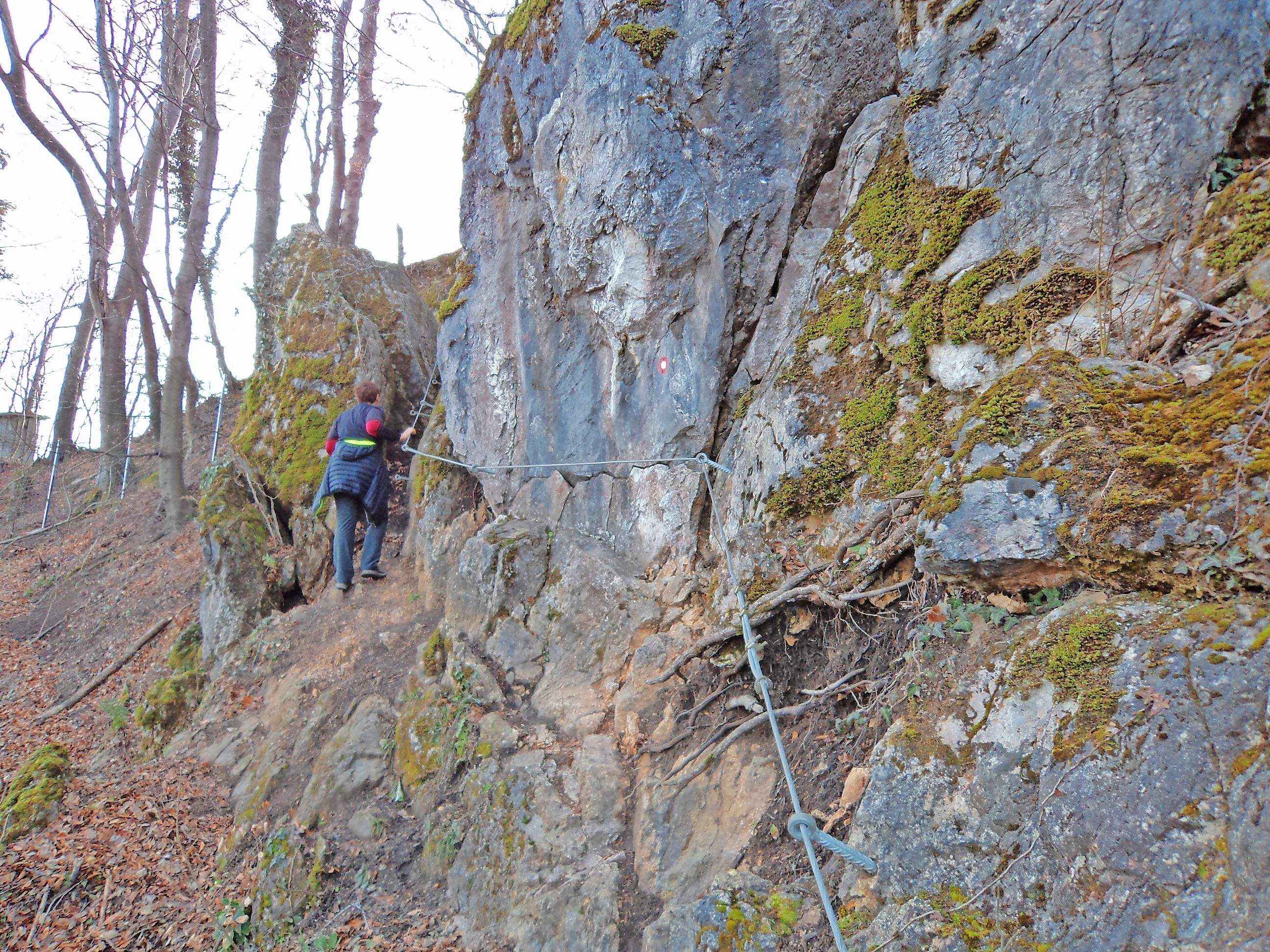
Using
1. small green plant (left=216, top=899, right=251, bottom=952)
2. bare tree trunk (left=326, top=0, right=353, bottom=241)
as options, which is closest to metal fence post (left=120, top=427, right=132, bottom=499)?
bare tree trunk (left=326, top=0, right=353, bottom=241)

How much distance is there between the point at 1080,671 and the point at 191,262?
14392 millimetres

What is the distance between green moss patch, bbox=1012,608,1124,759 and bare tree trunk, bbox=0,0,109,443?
14.6m

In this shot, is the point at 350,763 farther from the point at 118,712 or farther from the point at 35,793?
the point at 118,712

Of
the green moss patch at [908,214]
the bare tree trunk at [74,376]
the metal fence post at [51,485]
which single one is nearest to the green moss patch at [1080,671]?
the green moss patch at [908,214]

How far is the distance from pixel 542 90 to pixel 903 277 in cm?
472

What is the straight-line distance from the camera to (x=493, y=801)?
5129mm

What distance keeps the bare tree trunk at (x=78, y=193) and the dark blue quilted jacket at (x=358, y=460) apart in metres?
7.74

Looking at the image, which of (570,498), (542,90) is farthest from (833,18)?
(570,498)

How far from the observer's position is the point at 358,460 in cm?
834

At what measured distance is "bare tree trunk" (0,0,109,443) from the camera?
34.0 ft

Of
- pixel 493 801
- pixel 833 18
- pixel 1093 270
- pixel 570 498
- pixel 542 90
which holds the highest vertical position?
pixel 542 90

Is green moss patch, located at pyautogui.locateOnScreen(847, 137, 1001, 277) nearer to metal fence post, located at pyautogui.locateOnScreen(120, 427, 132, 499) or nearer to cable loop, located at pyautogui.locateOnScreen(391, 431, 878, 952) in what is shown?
cable loop, located at pyautogui.locateOnScreen(391, 431, 878, 952)

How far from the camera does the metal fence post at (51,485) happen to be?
53.3 feet

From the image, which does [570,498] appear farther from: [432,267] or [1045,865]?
[432,267]
